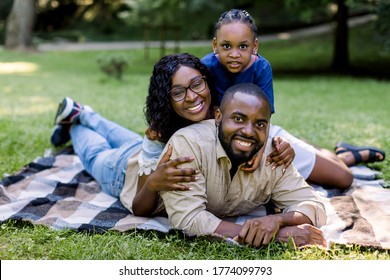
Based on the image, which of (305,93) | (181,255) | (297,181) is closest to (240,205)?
(297,181)

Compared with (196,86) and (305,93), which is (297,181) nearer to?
(196,86)

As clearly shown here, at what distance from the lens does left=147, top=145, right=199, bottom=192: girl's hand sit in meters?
3.17

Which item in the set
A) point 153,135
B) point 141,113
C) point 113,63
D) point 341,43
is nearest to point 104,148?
point 153,135

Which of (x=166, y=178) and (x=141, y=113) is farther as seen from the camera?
(x=141, y=113)

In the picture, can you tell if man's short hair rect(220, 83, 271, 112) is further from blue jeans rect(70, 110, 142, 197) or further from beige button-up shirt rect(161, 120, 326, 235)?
blue jeans rect(70, 110, 142, 197)

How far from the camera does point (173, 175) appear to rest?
3.17 meters

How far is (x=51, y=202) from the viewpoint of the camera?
3967 millimetres

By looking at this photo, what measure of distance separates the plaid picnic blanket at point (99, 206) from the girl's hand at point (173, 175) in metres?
0.35

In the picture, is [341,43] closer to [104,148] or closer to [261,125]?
[104,148]

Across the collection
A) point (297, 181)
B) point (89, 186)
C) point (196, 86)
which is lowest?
point (89, 186)

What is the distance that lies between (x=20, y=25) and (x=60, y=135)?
55.5 feet

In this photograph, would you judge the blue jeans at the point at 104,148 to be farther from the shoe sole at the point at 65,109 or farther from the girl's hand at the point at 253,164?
the girl's hand at the point at 253,164

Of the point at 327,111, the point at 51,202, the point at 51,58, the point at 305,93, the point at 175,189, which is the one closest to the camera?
the point at 175,189

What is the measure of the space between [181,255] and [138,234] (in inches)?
17.2
